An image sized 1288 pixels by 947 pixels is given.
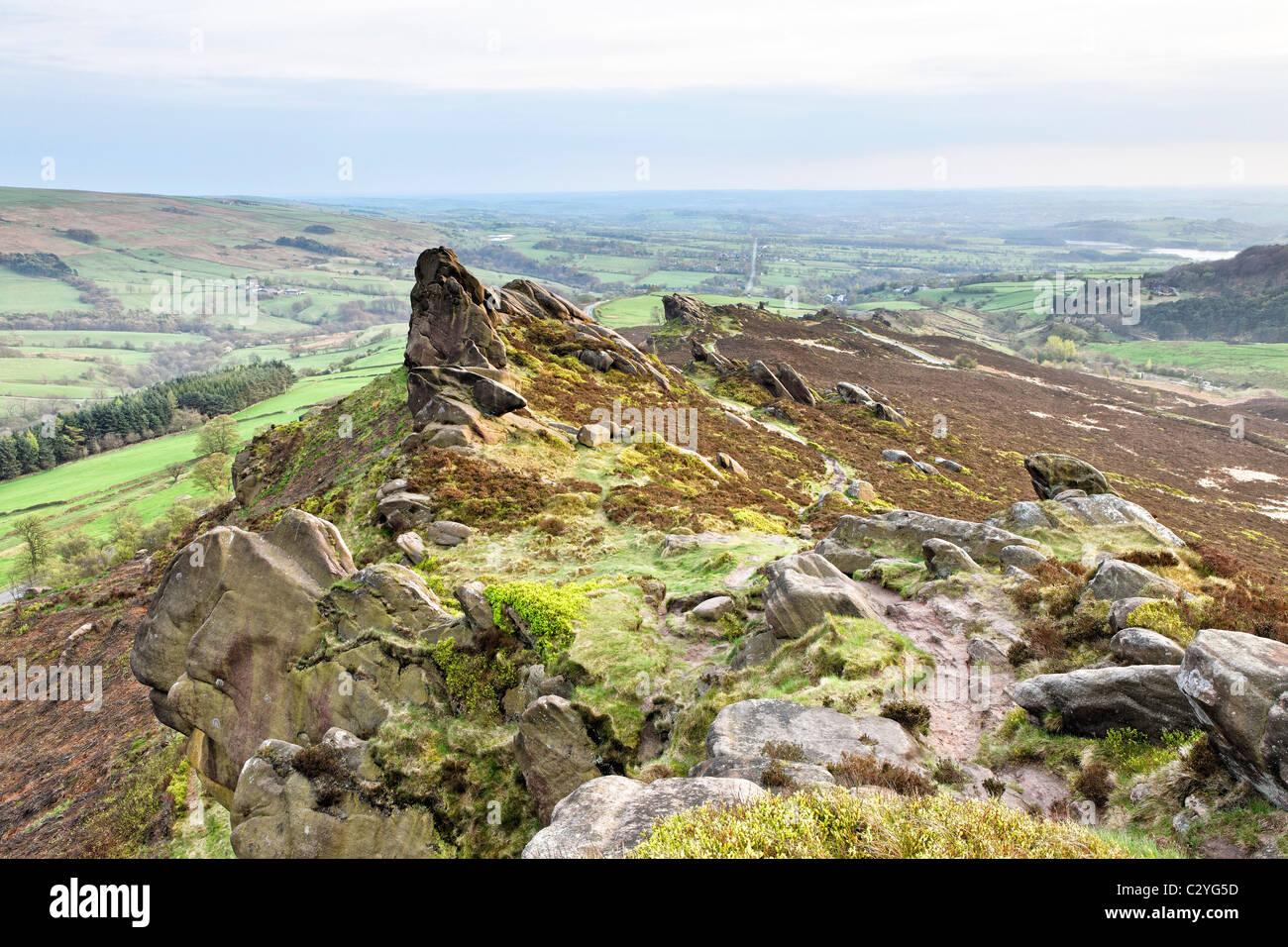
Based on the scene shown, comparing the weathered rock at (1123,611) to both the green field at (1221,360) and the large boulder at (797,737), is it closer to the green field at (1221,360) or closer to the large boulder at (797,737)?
the large boulder at (797,737)

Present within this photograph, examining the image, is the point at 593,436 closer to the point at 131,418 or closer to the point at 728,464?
the point at 728,464

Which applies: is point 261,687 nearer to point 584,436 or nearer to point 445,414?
point 445,414

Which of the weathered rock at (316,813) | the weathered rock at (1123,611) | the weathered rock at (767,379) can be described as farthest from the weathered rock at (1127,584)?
the weathered rock at (767,379)

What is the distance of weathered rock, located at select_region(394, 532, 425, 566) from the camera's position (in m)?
21.8

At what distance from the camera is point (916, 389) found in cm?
8875

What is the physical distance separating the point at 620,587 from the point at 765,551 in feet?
22.8

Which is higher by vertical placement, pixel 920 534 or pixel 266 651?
pixel 920 534

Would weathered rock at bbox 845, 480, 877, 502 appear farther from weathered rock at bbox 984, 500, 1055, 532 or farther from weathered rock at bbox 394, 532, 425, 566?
weathered rock at bbox 394, 532, 425, 566

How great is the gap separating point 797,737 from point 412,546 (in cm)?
1626

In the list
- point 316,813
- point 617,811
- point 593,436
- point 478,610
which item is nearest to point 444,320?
point 593,436

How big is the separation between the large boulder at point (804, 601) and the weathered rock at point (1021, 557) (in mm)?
6237

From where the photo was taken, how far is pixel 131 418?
122625mm

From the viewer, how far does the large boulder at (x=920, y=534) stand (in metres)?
21.2
